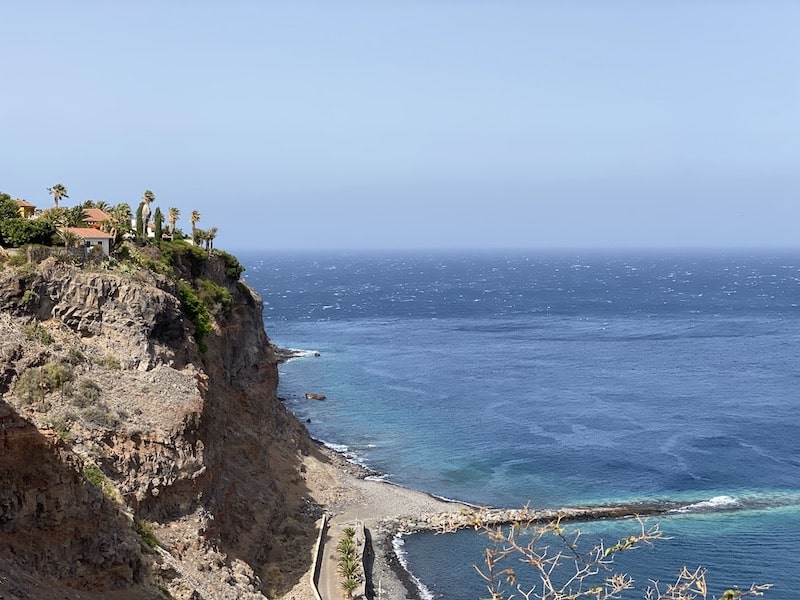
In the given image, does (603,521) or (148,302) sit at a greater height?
(148,302)

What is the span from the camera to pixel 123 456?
127 ft

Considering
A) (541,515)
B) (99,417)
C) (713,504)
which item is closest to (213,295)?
(99,417)

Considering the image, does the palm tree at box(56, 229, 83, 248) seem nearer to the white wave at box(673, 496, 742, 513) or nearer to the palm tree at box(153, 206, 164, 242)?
the palm tree at box(153, 206, 164, 242)

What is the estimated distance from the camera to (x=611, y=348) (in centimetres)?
13325

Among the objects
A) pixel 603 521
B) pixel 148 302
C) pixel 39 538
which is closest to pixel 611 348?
pixel 603 521

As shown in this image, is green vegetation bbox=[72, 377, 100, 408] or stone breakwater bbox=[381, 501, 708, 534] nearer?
green vegetation bbox=[72, 377, 100, 408]

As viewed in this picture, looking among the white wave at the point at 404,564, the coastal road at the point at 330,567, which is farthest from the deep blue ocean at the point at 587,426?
the coastal road at the point at 330,567

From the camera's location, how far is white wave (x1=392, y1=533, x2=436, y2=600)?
162 feet

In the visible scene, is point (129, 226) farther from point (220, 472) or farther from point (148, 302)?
point (220, 472)

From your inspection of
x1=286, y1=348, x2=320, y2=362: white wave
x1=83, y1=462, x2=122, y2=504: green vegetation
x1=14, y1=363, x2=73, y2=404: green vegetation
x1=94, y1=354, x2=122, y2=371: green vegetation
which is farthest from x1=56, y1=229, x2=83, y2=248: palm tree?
x1=286, y1=348, x2=320, y2=362: white wave

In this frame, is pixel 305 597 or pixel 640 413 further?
pixel 640 413

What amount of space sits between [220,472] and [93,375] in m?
9.37

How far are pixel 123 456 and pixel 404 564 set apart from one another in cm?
2226

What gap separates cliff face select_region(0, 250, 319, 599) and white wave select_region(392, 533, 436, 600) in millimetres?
6112
